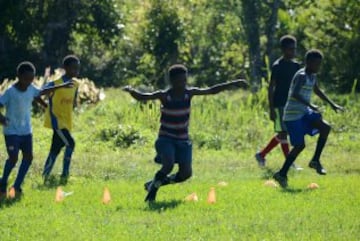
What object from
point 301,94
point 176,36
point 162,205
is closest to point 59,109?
point 162,205

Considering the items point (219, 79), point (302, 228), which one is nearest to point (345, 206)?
point (302, 228)

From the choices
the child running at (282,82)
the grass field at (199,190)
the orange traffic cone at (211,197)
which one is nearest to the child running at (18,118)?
the grass field at (199,190)

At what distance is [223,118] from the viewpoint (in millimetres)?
18625

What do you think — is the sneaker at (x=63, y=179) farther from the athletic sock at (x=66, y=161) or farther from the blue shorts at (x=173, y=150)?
the blue shorts at (x=173, y=150)

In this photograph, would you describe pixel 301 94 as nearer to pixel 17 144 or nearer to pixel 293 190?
pixel 293 190

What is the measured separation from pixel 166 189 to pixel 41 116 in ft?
29.2

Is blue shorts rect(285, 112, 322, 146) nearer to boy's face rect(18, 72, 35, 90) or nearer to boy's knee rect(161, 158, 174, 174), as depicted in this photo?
boy's knee rect(161, 158, 174, 174)

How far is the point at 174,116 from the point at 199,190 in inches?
55.0

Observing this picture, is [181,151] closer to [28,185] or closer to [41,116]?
[28,185]

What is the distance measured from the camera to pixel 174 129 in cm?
1089

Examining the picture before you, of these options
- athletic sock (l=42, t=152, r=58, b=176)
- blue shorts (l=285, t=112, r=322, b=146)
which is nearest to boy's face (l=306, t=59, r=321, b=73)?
blue shorts (l=285, t=112, r=322, b=146)

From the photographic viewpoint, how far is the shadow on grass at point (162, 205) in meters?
10.3

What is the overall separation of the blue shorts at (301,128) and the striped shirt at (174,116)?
6.82 ft

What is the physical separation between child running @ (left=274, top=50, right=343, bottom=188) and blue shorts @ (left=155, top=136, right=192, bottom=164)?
1799 millimetres
